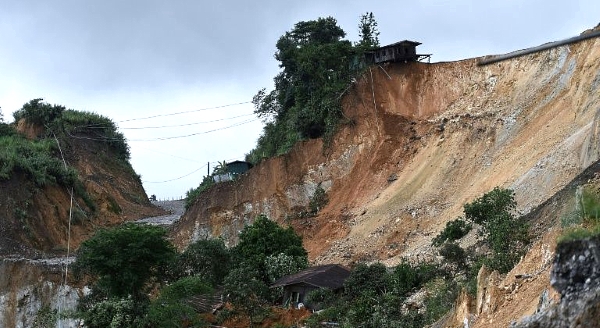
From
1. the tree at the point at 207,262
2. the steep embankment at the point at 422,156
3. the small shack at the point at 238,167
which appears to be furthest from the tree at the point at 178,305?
the small shack at the point at 238,167

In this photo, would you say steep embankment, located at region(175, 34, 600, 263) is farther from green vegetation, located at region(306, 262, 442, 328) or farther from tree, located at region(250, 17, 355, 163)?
green vegetation, located at region(306, 262, 442, 328)

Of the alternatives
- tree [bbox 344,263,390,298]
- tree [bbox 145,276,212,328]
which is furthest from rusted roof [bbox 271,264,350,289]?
tree [bbox 145,276,212,328]

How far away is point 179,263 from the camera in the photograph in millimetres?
36094

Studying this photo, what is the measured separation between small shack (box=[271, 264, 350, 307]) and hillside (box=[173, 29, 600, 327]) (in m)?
2.66

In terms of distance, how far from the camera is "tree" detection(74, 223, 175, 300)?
32062 mm

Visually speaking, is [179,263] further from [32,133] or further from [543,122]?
[32,133]

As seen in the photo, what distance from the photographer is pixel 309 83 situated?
4859 centimetres

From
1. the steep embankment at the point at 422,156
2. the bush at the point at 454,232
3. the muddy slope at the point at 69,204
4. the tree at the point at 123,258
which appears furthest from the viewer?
the muddy slope at the point at 69,204

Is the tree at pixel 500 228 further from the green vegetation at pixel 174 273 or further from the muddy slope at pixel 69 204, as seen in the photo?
the muddy slope at pixel 69 204

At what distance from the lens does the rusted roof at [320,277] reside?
104ft

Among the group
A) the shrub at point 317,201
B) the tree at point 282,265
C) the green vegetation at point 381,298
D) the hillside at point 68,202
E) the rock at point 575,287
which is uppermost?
the hillside at point 68,202

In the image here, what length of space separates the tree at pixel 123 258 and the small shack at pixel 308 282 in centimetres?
510

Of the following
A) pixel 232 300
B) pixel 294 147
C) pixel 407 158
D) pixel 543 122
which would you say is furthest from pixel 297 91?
pixel 232 300

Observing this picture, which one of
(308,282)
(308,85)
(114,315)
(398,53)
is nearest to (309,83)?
(308,85)
